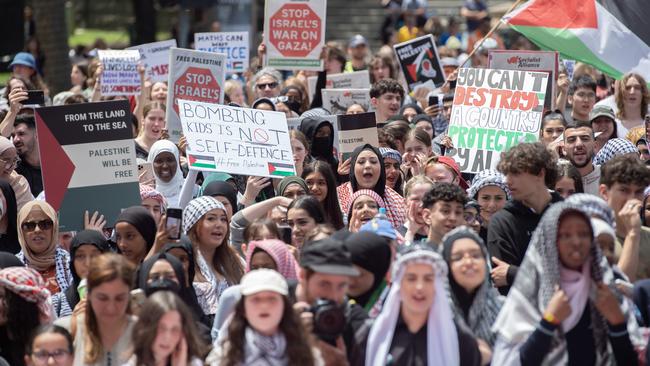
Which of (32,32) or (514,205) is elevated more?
(32,32)

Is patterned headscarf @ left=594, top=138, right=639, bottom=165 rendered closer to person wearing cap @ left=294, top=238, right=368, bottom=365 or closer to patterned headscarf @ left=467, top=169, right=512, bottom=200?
patterned headscarf @ left=467, top=169, right=512, bottom=200

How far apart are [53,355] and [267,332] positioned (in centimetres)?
120

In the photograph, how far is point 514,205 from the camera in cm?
830

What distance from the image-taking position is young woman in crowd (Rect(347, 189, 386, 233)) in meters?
9.42

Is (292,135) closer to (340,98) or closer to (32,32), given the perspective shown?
(340,98)

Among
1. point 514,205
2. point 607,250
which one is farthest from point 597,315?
point 514,205

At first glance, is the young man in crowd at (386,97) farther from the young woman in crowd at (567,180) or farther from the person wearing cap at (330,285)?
the person wearing cap at (330,285)

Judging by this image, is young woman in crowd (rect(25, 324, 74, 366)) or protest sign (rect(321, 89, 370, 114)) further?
protest sign (rect(321, 89, 370, 114))

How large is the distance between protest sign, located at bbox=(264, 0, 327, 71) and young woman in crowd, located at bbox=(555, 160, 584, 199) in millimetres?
6745

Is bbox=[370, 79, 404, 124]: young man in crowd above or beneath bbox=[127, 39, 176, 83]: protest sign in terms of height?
beneath

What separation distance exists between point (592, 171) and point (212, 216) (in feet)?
11.0

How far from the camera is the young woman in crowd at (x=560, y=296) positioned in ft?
21.7

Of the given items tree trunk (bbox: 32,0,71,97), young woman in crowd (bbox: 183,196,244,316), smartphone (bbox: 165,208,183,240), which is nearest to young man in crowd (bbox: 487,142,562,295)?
young woman in crowd (bbox: 183,196,244,316)

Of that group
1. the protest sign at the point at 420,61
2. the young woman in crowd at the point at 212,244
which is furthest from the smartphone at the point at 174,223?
the protest sign at the point at 420,61
